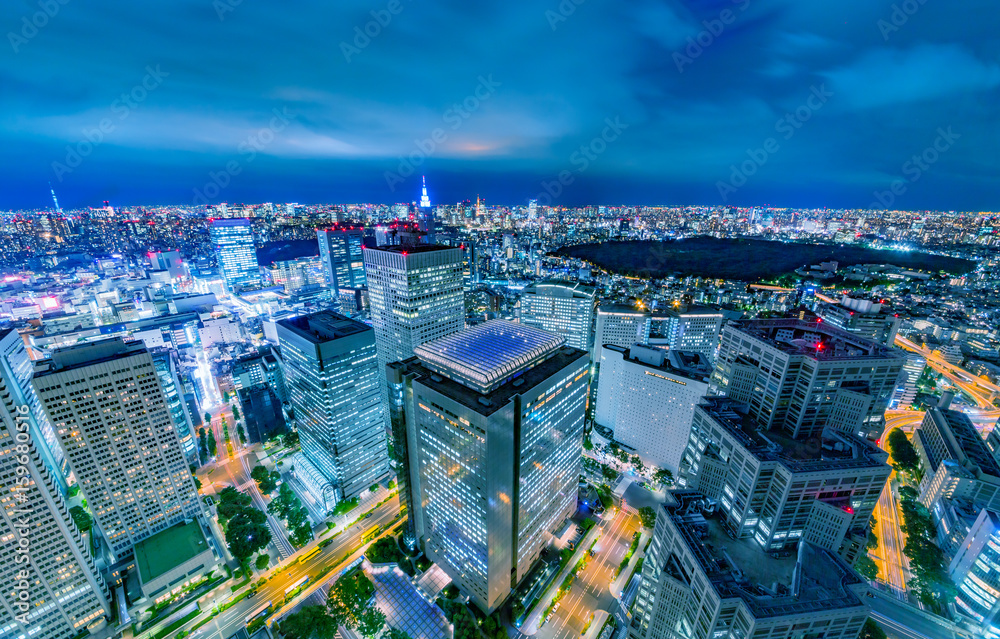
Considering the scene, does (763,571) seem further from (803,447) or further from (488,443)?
(488,443)

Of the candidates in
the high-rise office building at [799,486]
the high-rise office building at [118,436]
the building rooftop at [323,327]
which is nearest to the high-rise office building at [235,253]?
the building rooftop at [323,327]

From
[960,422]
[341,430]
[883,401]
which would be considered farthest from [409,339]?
[960,422]

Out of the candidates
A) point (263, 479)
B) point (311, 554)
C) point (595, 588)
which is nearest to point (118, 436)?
point (263, 479)

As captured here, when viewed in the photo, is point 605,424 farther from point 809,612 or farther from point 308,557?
point 308,557

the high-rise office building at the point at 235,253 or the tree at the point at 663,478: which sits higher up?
the high-rise office building at the point at 235,253

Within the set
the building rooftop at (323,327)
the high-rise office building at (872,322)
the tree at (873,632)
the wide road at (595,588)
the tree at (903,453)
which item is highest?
the building rooftop at (323,327)

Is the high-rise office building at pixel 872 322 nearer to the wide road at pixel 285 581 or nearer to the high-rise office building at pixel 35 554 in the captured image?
the wide road at pixel 285 581

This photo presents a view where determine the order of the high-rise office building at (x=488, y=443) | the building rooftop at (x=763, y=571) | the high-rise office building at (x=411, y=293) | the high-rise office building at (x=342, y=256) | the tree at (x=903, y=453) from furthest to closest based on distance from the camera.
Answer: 1. the high-rise office building at (x=342, y=256)
2. the high-rise office building at (x=411, y=293)
3. the tree at (x=903, y=453)
4. the high-rise office building at (x=488, y=443)
5. the building rooftop at (x=763, y=571)
